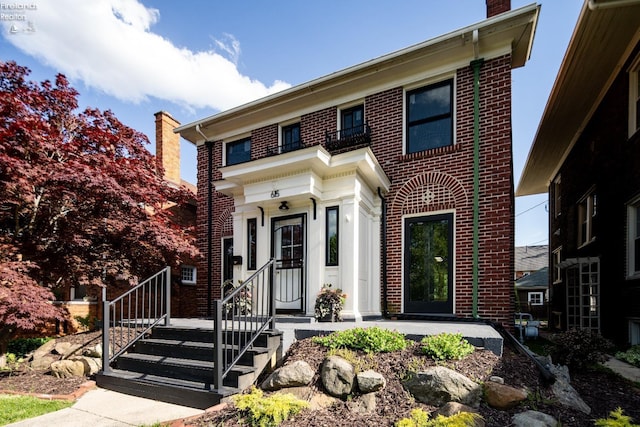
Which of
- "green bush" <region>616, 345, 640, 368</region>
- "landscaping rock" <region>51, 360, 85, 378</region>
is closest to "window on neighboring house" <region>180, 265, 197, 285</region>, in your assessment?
"landscaping rock" <region>51, 360, 85, 378</region>

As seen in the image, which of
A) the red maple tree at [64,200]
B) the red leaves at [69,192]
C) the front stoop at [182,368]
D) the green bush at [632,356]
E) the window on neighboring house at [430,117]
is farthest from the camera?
the window on neighboring house at [430,117]

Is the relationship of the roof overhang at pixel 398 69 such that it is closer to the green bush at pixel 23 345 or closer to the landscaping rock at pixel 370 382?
the landscaping rock at pixel 370 382

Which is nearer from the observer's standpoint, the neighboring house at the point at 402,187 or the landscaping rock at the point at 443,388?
the landscaping rock at the point at 443,388

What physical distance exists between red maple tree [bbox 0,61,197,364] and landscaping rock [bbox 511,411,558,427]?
6144 mm

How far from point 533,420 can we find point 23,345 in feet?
27.8

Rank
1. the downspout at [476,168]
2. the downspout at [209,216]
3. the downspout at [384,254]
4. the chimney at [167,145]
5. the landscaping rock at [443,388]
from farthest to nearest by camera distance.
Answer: the chimney at [167,145] → the downspout at [209,216] → the downspout at [384,254] → the downspout at [476,168] → the landscaping rock at [443,388]

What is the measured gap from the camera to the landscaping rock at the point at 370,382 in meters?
3.52

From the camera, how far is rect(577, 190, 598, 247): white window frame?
951cm

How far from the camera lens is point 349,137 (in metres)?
7.60

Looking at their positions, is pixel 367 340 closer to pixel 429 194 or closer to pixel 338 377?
pixel 338 377

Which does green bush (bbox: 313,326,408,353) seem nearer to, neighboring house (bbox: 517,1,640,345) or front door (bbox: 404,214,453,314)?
front door (bbox: 404,214,453,314)

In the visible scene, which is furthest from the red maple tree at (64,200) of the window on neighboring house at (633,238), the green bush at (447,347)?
the window on neighboring house at (633,238)

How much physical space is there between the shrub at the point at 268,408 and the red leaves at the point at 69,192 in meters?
4.00

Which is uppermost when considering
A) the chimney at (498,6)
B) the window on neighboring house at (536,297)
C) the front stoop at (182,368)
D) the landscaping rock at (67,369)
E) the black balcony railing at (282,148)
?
the chimney at (498,6)
